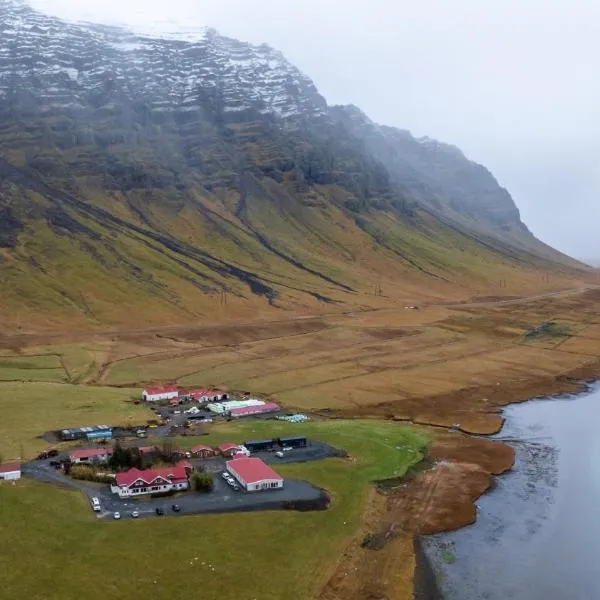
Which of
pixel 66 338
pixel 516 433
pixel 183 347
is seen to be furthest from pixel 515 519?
pixel 66 338

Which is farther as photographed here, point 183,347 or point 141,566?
point 183,347

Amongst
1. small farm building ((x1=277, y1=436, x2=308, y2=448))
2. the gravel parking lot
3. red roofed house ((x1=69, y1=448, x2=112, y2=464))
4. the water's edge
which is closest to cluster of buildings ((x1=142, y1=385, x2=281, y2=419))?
small farm building ((x1=277, y1=436, x2=308, y2=448))

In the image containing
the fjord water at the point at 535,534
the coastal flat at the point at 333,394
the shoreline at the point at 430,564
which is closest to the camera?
the shoreline at the point at 430,564

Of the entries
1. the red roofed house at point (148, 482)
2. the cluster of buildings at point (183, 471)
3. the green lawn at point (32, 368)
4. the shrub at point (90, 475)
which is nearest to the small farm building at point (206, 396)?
the cluster of buildings at point (183, 471)

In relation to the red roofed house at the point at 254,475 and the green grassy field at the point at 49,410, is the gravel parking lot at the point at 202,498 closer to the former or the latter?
the red roofed house at the point at 254,475

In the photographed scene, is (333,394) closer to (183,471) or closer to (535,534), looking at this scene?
(183,471)

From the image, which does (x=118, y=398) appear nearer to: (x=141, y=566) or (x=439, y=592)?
(x=141, y=566)

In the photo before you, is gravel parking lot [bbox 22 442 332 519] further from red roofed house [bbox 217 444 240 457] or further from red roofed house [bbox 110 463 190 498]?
red roofed house [bbox 217 444 240 457]
